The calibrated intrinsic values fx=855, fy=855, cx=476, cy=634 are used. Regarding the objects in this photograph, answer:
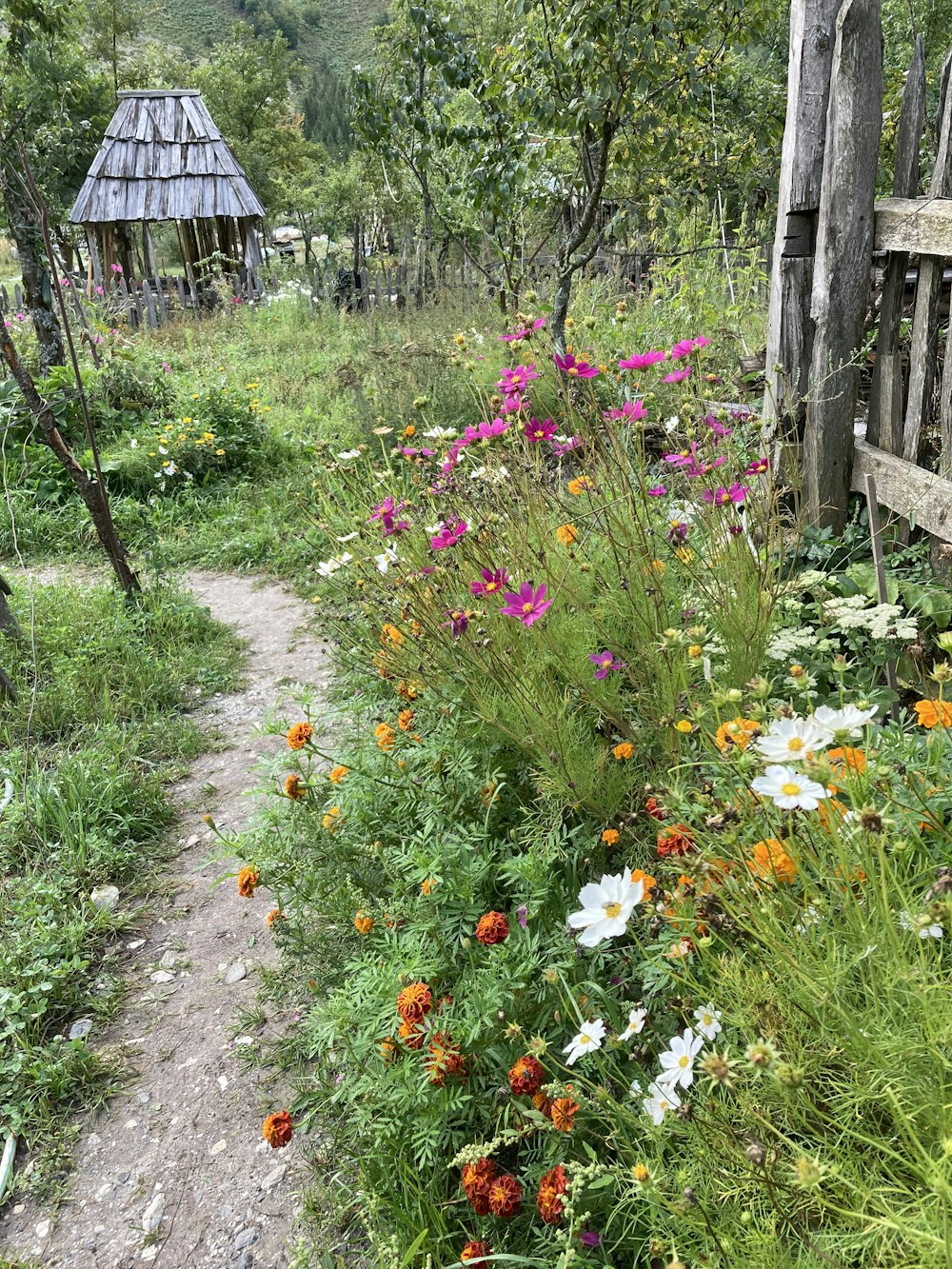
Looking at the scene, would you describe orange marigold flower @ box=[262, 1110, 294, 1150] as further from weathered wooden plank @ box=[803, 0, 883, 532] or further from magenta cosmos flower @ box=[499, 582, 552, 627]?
weathered wooden plank @ box=[803, 0, 883, 532]

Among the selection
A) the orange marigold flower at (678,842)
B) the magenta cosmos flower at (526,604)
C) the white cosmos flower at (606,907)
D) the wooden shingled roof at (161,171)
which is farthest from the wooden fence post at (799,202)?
the wooden shingled roof at (161,171)

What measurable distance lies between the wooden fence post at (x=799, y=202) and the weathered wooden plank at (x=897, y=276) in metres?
0.26

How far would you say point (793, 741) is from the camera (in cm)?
103

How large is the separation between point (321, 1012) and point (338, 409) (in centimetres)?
597

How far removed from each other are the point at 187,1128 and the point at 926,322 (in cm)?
302

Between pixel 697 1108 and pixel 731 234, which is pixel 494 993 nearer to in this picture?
pixel 697 1108

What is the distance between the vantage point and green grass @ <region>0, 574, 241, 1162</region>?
7.37 feet

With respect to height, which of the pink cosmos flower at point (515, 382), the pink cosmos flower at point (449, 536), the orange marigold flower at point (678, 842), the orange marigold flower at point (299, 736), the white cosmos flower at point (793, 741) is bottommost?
the orange marigold flower at point (299, 736)

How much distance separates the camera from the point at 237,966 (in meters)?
2.51

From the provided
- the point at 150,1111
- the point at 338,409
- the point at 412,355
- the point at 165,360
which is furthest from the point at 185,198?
the point at 150,1111

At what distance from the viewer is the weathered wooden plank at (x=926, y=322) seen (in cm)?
243

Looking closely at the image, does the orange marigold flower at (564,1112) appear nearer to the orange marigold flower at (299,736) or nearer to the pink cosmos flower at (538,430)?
the orange marigold flower at (299,736)

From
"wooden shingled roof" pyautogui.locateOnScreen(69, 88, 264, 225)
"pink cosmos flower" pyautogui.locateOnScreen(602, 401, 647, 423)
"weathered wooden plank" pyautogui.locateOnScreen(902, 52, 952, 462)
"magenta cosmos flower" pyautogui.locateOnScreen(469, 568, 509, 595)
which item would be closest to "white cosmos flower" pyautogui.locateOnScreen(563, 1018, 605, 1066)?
"magenta cosmos flower" pyautogui.locateOnScreen(469, 568, 509, 595)

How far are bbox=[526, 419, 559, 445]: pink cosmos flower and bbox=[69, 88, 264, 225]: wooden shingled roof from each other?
53.6ft
